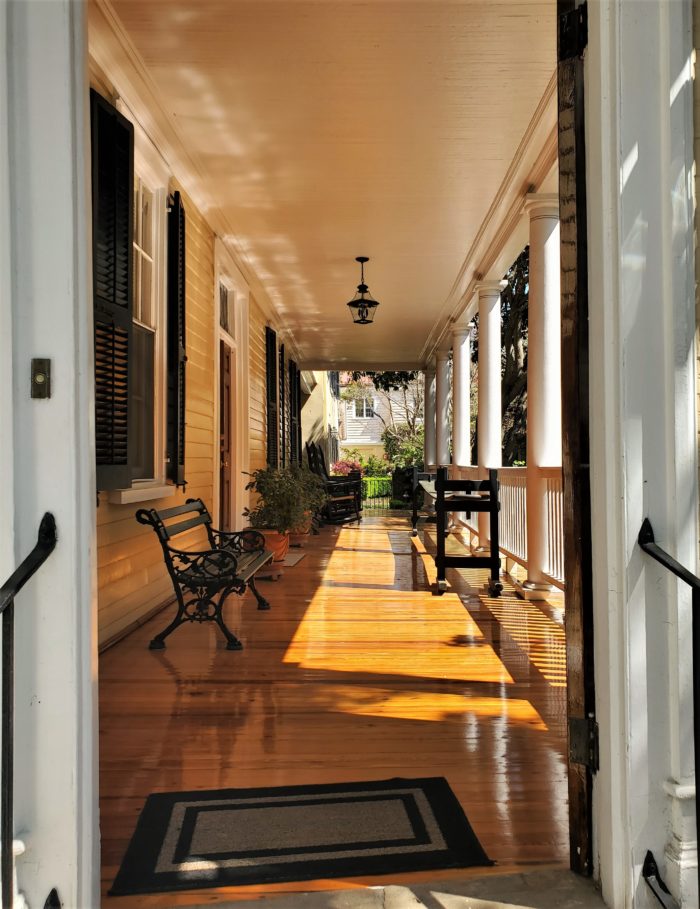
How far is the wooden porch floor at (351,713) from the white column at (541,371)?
0.59 metres

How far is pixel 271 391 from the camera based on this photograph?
1034 centimetres

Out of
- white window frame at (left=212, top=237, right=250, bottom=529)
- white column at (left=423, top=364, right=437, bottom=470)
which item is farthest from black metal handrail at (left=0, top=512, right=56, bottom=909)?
white column at (left=423, top=364, right=437, bottom=470)

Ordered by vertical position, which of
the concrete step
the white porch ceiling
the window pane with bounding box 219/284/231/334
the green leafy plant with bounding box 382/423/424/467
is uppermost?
the white porch ceiling

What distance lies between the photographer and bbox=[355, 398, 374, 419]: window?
31.0 m

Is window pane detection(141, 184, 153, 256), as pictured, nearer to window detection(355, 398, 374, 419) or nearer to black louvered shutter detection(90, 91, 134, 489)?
black louvered shutter detection(90, 91, 134, 489)

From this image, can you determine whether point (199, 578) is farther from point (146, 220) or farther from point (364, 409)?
point (364, 409)

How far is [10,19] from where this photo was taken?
5.38 ft

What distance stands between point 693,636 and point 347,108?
3947 mm

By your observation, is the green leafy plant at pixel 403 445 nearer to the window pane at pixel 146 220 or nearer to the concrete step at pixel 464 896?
the window pane at pixel 146 220

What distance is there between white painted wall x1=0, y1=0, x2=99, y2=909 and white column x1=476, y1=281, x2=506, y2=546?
699 cm

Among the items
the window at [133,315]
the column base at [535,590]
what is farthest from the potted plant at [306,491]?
the column base at [535,590]

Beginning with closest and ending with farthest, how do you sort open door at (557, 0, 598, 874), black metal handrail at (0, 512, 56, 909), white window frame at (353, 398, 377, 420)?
black metal handrail at (0, 512, 56, 909)
open door at (557, 0, 598, 874)
white window frame at (353, 398, 377, 420)

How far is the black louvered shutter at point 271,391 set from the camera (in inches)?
397

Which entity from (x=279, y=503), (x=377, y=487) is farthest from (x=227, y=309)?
(x=377, y=487)
